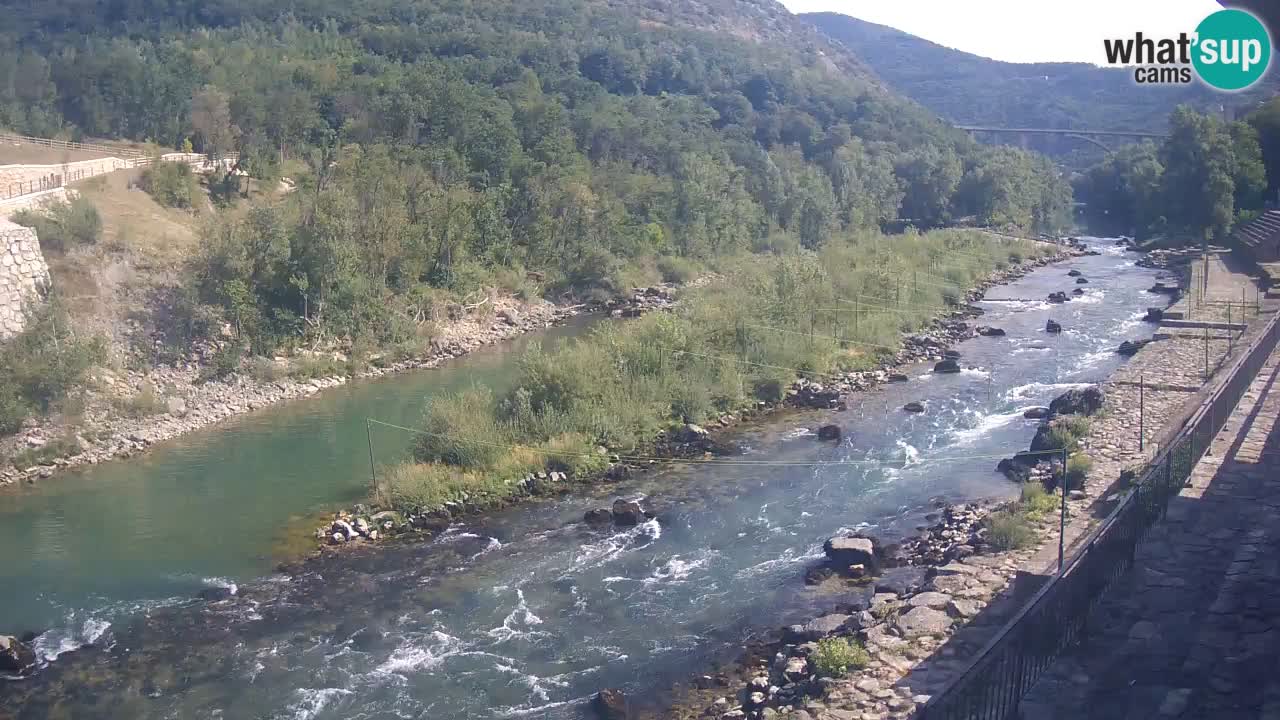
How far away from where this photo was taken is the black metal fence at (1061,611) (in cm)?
680

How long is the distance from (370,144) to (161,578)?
2755 cm

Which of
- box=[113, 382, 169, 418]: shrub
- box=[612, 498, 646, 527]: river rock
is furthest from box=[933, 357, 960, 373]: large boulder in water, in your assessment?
box=[113, 382, 169, 418]: shrub

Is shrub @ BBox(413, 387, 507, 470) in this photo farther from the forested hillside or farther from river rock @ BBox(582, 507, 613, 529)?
the forested hillside

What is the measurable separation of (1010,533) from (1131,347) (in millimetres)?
15539

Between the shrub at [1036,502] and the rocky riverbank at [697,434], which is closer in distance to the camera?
the shrub at [1036,502]

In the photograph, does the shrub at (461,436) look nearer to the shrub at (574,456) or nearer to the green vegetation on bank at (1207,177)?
the shrub at (574,456)

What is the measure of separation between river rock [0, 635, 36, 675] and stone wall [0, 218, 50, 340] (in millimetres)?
11353

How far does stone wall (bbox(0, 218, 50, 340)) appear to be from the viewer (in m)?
21.7

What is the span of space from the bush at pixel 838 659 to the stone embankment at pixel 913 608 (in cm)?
7

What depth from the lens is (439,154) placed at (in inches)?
1491

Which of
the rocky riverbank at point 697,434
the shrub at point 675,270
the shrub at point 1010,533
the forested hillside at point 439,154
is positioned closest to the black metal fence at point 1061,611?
the shrub at point 1010,533

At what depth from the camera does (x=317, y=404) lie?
24.0 metres

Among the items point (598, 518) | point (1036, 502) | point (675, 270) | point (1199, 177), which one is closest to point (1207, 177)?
point (1199, 177)

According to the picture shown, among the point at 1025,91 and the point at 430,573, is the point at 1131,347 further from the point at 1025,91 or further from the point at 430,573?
the point at 1025,91
